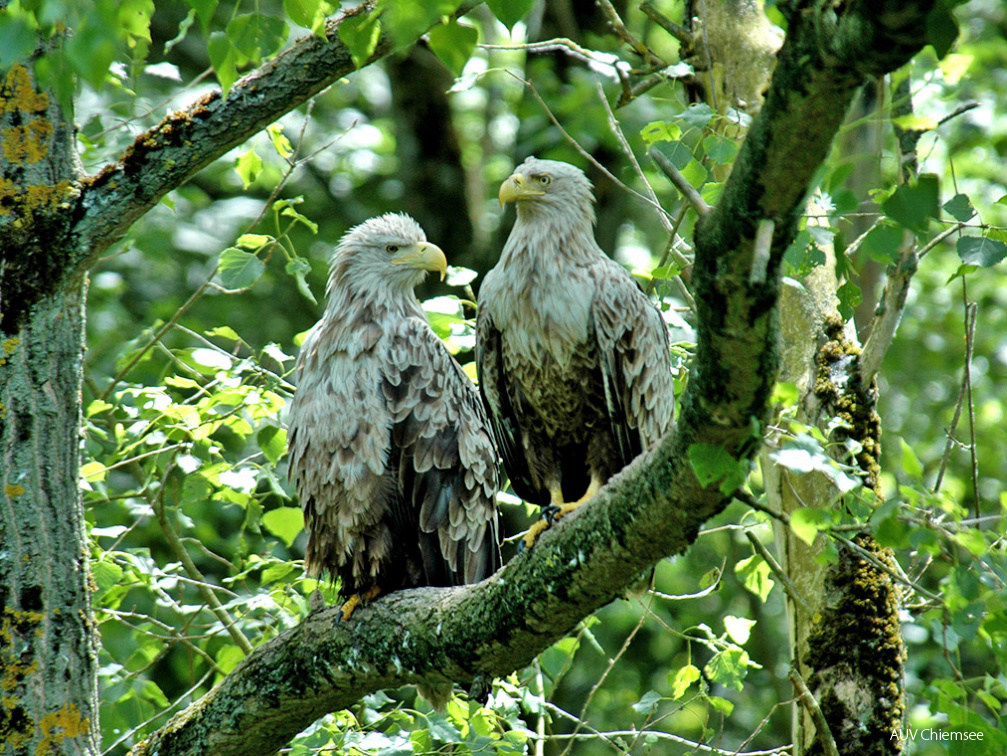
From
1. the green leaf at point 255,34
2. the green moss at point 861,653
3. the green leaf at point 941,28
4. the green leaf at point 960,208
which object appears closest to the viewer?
the green leaf at point 941,28

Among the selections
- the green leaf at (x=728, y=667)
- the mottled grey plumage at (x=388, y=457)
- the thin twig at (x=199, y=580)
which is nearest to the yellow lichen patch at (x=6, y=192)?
the mottled grey plumage at (x=388, y=457)

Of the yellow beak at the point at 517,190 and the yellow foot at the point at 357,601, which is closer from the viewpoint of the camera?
the yellow foot at the point at 357,601

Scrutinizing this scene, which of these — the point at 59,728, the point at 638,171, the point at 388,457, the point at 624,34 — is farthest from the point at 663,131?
the point at 59,728

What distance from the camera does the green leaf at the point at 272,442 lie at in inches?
167

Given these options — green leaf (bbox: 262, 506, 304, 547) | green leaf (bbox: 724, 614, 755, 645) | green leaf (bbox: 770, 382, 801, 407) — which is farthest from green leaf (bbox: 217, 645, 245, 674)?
green leaf (bbox: 770, 382, 801, 407)

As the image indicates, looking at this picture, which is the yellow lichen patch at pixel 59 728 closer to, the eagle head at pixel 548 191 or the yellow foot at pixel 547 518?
the yellow foot at pixel 547 518

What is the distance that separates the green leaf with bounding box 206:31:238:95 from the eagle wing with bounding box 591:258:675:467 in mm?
2015

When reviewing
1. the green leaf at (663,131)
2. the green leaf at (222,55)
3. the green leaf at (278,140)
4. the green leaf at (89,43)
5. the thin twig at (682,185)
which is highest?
the green leaf at (278,140)

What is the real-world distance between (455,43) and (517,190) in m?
2.27

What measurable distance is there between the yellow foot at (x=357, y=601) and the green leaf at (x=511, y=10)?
233 cm

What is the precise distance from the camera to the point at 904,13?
4.79ft

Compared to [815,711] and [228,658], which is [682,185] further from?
[228,658]

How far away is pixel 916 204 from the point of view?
161 centimetres

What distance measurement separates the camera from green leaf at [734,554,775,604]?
389 centimetres
